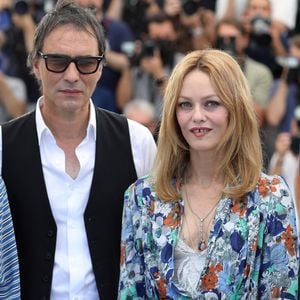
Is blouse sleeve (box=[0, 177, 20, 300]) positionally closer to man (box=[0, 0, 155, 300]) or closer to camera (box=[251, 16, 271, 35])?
man (box=[0, 0, 155, 300])

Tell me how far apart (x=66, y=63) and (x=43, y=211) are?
0.60 m

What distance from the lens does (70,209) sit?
3.54 meters

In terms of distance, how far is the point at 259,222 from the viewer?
10.5ft

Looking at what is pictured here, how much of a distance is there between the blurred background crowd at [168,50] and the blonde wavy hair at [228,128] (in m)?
3.19

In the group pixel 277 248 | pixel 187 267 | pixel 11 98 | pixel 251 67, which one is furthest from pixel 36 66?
pixel 251 67

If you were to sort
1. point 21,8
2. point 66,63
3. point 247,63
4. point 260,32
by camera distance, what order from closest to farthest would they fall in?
1. point 66,63
2. point 247,63
3. point 21,8
4. point 260,32

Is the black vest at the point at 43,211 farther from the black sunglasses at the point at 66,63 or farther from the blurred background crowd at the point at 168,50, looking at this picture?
the blurred background crowd at the point at 168,50

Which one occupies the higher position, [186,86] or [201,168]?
[186,86]

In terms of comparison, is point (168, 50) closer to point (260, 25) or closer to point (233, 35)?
point (233, 35)

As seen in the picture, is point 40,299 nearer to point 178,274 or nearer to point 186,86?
point 178,274

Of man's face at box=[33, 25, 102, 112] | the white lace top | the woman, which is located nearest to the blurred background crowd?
man's face at box=[33, 25, 102, 112]

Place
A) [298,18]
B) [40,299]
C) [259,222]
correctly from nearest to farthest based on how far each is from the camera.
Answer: [259,222] → [40,299] → [298,18]

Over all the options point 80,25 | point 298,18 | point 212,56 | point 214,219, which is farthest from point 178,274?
point 298,18

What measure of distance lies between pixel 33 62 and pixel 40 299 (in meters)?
0.99
